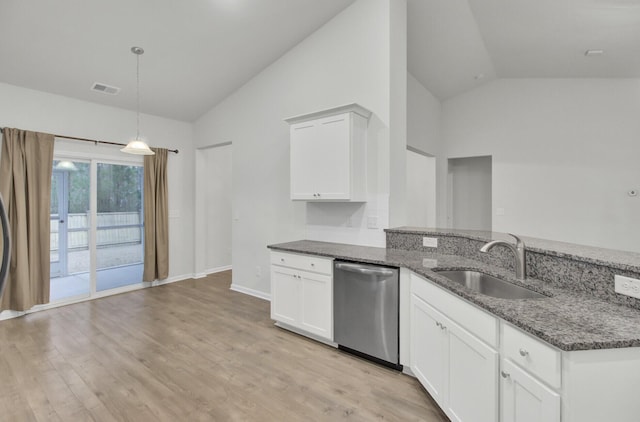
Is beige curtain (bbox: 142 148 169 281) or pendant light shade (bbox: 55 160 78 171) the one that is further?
beige curtain (bbox: 142 148 169 281)

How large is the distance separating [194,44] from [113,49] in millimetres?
880

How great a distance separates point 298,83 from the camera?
A: 160 inches

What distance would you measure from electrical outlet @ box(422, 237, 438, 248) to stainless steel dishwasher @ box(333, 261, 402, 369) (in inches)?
23.1

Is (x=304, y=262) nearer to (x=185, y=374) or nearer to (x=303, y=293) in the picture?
(x=303, y=293)

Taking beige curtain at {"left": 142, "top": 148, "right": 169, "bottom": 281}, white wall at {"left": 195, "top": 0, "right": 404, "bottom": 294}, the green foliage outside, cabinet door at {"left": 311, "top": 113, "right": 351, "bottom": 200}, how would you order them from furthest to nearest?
Answer: beige curtain at {"left": 142, "top": 148, "right": 169, "bottom": 281} → the green foliage outside → white wall at {"left": 195, "top": 0, "right": 404, "bottom": 294} → cabinet door at {"left": 311, "top": 113, "right": 351, "bottom": 200}

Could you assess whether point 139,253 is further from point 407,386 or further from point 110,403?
point 407,386

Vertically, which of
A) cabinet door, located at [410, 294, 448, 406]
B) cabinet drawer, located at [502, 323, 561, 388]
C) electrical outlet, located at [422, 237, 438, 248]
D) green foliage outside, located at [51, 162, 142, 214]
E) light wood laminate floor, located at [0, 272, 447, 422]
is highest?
green foliage outside, located at [51, 162, 142, 214]

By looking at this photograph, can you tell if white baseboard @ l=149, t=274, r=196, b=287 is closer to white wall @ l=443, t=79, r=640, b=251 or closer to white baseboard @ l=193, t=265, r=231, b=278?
white baseboard @ l=193, t=265, r=231, b=278

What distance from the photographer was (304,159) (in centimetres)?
341

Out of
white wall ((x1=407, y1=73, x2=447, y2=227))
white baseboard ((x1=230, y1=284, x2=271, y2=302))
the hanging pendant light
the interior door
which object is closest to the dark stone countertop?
white baseboard ((x1=230, y1=284, x2=271, y2=302))

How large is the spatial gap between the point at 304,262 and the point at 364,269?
696mm

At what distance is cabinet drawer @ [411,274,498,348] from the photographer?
1523 mm

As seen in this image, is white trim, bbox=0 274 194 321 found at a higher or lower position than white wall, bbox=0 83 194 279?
lower

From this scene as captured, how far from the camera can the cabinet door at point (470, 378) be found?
1.50 m
